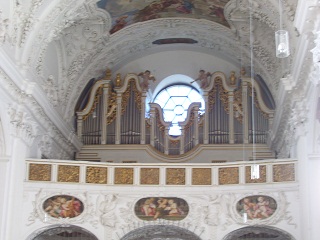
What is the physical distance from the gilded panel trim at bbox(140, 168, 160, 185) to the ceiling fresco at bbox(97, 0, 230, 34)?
552 centimetres

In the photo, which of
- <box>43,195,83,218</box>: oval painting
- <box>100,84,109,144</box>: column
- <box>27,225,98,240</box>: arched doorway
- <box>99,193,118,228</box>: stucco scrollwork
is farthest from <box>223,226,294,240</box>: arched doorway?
<box>100,84,109,144</box>: column

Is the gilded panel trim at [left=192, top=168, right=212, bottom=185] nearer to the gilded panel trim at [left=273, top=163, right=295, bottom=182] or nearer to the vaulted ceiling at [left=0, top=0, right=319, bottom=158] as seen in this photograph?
the gilded panel trim at [left=273, top=163, right=295, bottom=182]

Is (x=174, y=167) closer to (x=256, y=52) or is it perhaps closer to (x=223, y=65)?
(x=256, y=52)

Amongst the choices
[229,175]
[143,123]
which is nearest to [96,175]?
[229,175]

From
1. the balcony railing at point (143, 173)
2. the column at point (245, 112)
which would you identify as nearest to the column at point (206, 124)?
the column at point (245, 112)

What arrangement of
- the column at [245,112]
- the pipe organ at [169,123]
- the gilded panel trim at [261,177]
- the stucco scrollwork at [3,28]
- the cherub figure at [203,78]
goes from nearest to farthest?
the stucco scrollwork at [3,28], the gilded panel trim at [261,177], the column at [245,112], the pipe organ at [169,123], the cherub figure at [203,78]

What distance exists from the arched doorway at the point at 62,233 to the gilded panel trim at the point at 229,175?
380 cm

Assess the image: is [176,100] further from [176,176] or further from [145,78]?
[176,176]

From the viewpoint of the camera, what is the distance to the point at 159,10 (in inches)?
904

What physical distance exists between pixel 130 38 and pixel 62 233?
7248mm

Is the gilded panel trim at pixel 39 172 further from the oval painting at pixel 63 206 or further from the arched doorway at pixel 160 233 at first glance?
the arched doorway at pixel 160 233

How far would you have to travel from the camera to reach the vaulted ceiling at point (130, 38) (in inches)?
726

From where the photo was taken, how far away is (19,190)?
60.5 feet

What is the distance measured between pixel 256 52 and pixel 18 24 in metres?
7.97
